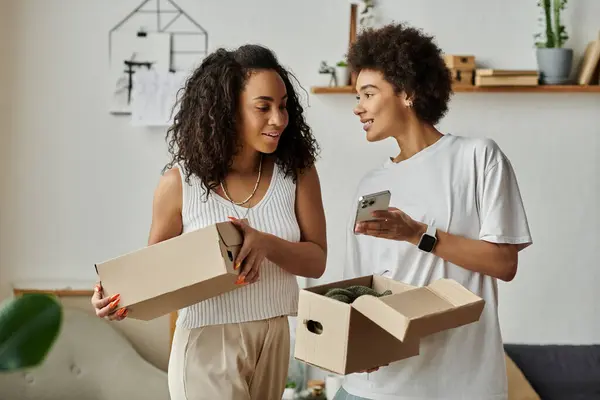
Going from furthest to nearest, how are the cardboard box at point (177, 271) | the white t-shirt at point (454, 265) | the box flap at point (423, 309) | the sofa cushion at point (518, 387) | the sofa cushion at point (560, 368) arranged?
the sofa cushion at point (560, 368) → the sofa cushion at point (518, 387) → the white t-shirt at point (454, 265) → the cardboard box at point (177, 271) → the box flap at point (423, 309)

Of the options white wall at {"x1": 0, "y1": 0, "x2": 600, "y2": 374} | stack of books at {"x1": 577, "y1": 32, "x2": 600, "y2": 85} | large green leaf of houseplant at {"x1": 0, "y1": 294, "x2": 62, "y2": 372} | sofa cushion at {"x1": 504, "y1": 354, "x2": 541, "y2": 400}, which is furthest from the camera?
white wall at {"x1": 0, "y1": 0, "x2": 600, "y2": 374}

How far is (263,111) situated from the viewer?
5.53 ft

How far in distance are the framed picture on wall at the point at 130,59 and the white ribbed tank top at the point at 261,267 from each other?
1807 millimetres

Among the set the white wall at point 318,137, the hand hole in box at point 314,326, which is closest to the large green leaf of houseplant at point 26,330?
the hand hole in box at point 314,326

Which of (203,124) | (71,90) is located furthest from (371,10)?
(203,124)

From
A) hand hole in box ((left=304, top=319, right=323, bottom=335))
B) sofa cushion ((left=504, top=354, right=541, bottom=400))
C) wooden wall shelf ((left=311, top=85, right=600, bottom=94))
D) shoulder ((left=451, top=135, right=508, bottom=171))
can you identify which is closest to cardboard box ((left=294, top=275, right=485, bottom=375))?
hand hole in box ((left=304, top=319, right=323, bottom=335))

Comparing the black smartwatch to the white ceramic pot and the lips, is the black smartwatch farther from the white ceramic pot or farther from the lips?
the white ceramic pot

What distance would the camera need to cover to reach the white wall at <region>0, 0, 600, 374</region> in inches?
132

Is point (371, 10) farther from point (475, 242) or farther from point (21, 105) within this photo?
point (475, 242)

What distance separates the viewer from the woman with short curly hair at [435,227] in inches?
61.8

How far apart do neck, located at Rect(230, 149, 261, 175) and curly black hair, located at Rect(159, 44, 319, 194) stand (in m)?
0.02

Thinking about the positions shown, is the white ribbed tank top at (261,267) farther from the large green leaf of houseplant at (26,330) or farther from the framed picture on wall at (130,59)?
the framed picture on wall at (130,59)

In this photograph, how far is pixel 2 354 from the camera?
54cm

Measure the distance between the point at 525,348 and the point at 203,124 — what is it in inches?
85.6
